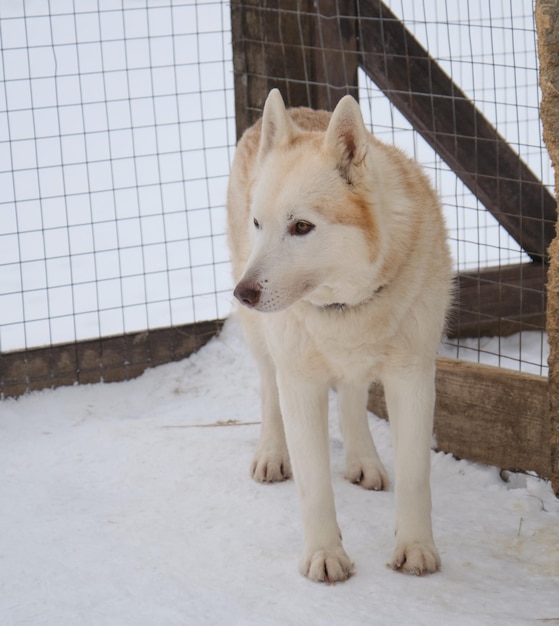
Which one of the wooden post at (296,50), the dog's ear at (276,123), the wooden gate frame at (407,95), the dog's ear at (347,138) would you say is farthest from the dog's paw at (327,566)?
the wooden post at (296,50)

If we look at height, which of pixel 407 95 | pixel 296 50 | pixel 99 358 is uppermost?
pixel 296 50

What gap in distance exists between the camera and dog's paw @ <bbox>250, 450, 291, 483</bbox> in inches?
155

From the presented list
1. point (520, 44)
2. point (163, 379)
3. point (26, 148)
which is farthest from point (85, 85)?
point (163, 379)

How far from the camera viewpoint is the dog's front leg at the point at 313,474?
9.99 ft

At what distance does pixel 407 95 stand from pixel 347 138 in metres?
2.06

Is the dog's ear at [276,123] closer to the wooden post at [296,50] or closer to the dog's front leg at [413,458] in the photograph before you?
the dog's front leg at [413,458]

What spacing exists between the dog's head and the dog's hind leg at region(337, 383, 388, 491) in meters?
1.03

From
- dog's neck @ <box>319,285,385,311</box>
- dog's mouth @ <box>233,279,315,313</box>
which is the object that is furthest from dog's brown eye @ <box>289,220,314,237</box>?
dog's neck @ <box>319,285,385,311</box>

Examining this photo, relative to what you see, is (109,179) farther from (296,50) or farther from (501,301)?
(501,301)

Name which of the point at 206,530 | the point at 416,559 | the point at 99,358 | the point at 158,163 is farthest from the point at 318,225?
the point at 158,163

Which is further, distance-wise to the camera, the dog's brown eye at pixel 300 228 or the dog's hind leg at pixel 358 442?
the dog's hind leg at pixel 358 442

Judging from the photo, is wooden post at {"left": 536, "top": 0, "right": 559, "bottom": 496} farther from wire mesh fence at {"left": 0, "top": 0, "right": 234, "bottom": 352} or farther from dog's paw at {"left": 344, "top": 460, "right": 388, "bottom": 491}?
wire mesh fence at {"left": 0, "top": 0, "right": 234, "bottom": 352}

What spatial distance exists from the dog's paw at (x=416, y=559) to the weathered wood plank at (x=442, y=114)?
2.25 meters

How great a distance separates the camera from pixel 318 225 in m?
2.84
